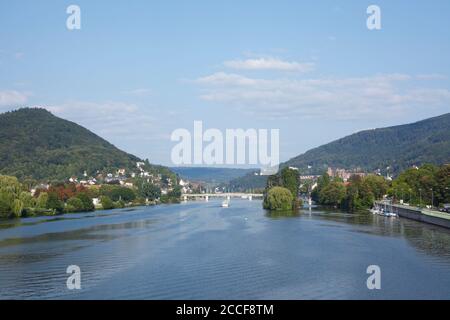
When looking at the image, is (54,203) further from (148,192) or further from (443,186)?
(443,186)

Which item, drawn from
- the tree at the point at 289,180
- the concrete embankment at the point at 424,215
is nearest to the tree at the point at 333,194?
the tree at the point at 289,180

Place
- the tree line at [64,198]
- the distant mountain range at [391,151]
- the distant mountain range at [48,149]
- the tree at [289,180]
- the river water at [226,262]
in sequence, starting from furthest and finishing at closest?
the distant mountain range at [391,151]
the distant mountain range at [48,149]
the tree at [289,180]
the tree line at [64,198]
the river water at [226,262]

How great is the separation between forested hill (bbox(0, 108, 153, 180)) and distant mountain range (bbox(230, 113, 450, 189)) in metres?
48.6

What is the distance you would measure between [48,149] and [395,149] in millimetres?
105620

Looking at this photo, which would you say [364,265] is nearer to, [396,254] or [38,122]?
[396,254]

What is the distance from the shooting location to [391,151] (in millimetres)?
172000

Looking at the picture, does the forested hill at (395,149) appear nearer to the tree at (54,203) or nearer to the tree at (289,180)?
the tree at (289,180)

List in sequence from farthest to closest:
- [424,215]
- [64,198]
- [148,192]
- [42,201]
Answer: [148,192]
[64,198]
[42,201]
[424,215]

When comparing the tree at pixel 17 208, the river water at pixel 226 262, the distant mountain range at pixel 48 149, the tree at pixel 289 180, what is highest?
the distant mountain range at pixel 48 149

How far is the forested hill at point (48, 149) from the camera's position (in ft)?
294

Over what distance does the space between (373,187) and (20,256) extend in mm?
39990

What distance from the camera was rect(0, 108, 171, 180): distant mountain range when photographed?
293ft

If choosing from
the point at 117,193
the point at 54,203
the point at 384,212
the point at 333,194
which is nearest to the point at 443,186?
the point at 384,212
